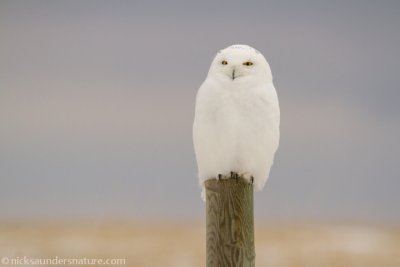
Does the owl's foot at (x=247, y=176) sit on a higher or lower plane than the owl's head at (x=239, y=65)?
lower

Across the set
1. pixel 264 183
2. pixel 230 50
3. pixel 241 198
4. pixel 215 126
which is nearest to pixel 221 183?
pixel 241 198

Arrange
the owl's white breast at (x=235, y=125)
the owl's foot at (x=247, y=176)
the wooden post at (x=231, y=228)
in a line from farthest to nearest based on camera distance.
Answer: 1. the owl's foot at (x=247, y=176)
2. the owl's white breast at (x=235, y=125)
3. the wooden post at (x=231, y=228)

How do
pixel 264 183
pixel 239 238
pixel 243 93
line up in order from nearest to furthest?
1. pixel 239 238
2. pixel 243 93
3. pixel 264 183

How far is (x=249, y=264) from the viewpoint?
3.08m

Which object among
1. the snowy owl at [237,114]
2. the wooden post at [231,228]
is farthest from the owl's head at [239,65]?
the wooden post at [231,228]

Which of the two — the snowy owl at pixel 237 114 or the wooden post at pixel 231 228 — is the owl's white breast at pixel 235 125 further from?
the wooden post at pixel 231 228

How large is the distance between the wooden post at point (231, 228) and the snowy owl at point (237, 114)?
43 cm

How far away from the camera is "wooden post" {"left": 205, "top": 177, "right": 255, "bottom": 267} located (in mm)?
3049

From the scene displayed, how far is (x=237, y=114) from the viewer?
3.43m

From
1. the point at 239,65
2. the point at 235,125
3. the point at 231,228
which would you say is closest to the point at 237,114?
the point at 235,125

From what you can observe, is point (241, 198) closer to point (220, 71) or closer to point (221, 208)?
point (221, 208)

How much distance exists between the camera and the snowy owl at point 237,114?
11.3 ft

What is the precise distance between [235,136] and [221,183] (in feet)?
1.32

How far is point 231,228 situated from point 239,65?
1.16 m
